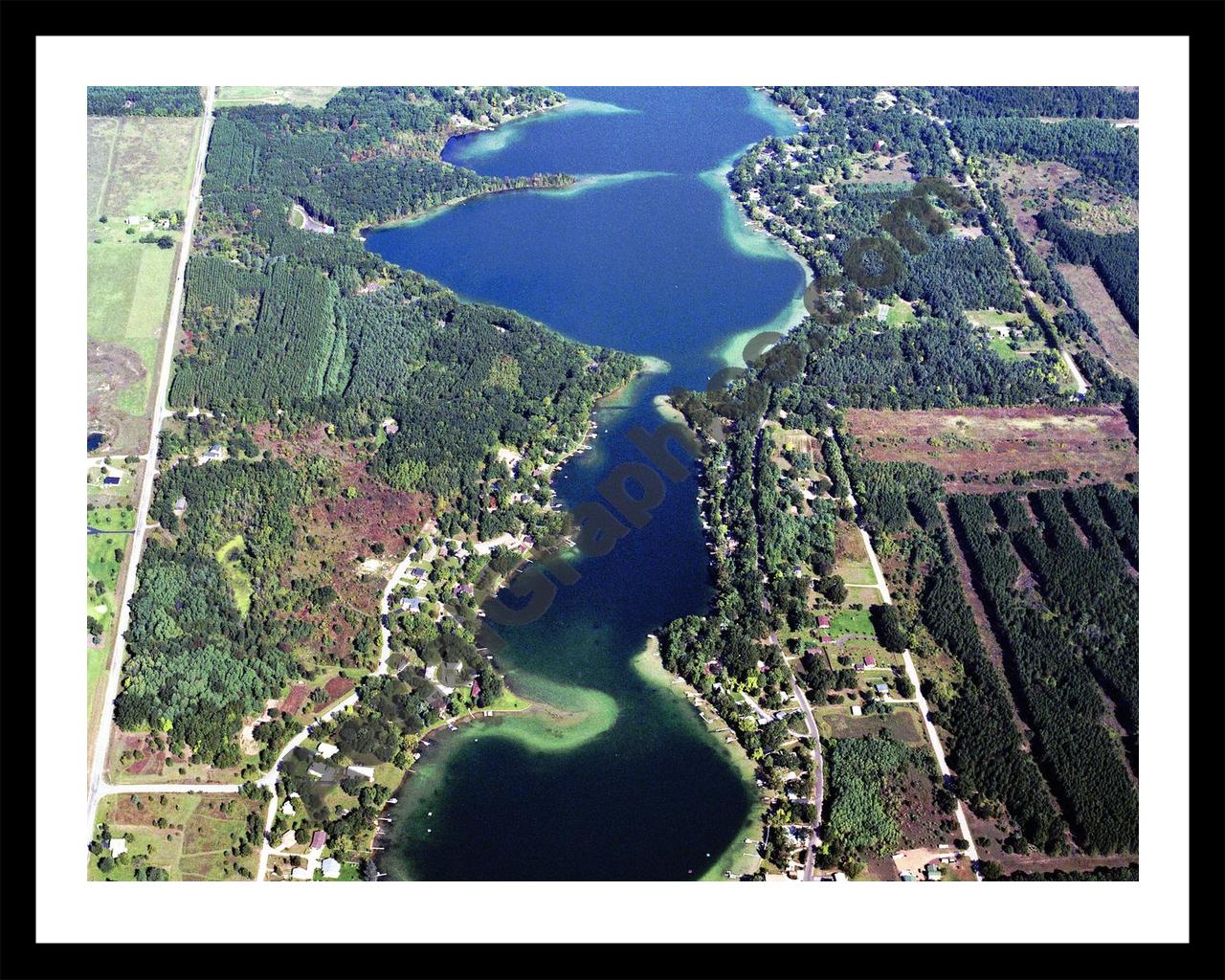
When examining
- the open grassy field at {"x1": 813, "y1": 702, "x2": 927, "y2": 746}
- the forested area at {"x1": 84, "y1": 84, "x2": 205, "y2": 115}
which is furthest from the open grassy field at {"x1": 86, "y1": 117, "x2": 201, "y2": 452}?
the open grassy field at {"x1": 813, "y1": 702, "x2": 927, "y2": 746}

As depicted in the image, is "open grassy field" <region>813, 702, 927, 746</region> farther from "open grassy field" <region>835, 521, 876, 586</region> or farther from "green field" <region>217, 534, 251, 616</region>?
"green field" <region>217, 534, 251, 616</region>

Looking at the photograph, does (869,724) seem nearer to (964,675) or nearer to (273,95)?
(964,675)

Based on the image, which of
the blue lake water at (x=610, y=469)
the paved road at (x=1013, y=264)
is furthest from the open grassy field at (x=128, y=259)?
the paved road at (x=1013, y=264)

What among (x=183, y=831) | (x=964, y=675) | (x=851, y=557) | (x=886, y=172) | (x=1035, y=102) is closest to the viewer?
(x=183, y=831)

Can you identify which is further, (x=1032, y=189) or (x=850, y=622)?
(x=1032, y=189)

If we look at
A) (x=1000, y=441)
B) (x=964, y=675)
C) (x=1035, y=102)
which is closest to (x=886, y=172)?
(x=1035, y=102)

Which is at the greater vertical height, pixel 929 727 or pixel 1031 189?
pixel 1031 189

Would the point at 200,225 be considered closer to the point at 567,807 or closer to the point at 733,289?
Answer: the point at 733,289
